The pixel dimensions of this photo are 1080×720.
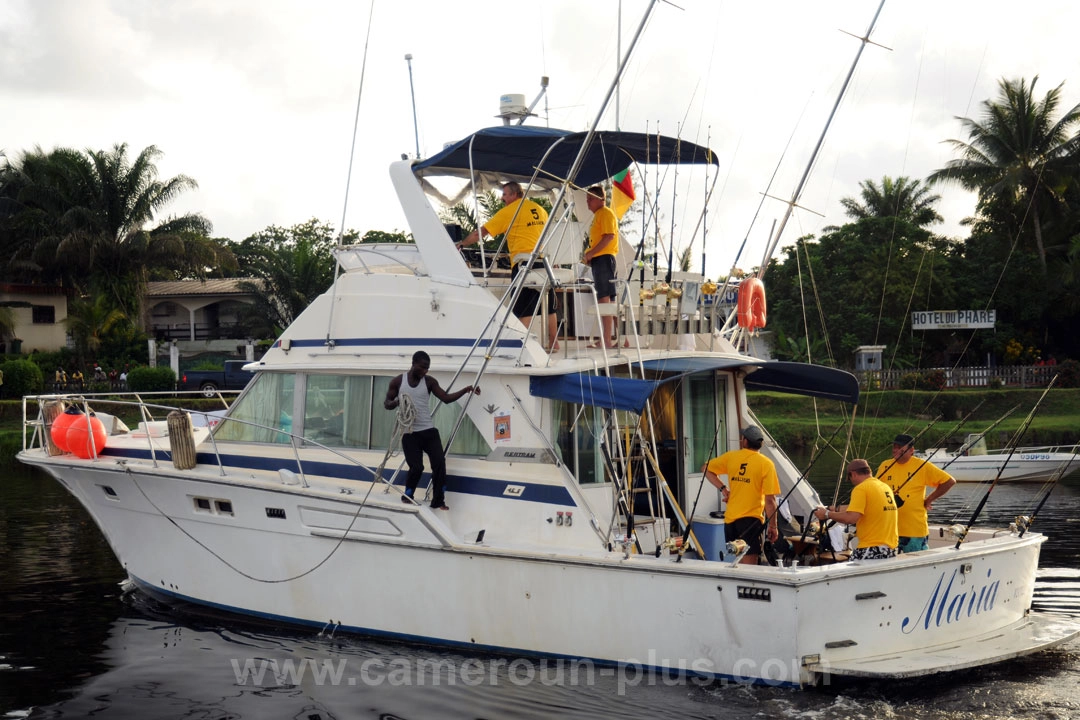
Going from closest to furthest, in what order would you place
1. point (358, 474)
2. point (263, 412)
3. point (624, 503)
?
point (624, 503), point (358, 474), point (263, 412)

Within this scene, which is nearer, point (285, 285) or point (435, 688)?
point (435, 688)

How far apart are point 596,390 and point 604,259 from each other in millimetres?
1556

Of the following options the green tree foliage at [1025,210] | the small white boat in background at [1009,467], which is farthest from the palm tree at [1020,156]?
the small white boat in background at [1009,467]

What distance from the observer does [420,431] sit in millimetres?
8430

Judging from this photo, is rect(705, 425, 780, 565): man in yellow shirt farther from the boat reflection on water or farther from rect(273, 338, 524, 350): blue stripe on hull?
rect(273, 338, 524, 350): blue stripe on hull

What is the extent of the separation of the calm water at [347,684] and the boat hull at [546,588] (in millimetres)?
171

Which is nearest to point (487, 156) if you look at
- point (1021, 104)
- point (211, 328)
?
point (1021, 104)

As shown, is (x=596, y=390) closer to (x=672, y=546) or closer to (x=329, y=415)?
(x=672, y=546)

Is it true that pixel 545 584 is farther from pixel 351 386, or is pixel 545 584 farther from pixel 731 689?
pixel 351 386

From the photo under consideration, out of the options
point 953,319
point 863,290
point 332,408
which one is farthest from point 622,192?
point 863,290

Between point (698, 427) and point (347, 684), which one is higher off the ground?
point (698, 427)

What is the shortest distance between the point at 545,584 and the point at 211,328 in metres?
40.8

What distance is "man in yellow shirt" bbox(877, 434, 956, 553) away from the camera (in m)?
8.26

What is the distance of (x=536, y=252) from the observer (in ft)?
25.2
